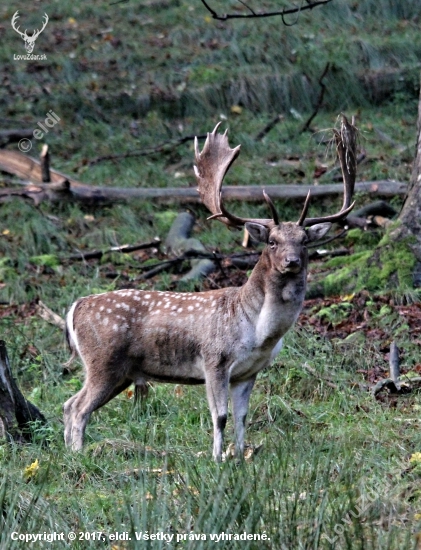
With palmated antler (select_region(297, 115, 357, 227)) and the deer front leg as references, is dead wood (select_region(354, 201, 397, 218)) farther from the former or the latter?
the deer front leg

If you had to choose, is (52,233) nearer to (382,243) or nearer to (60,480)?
(382,243)

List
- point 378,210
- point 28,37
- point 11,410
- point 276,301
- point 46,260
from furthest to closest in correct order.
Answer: point 28,37, point 378,210, point 46,260, point 11,410, point 276,301

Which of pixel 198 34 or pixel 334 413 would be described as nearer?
pixel 334 413

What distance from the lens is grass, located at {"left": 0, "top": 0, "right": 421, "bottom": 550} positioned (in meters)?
4.70

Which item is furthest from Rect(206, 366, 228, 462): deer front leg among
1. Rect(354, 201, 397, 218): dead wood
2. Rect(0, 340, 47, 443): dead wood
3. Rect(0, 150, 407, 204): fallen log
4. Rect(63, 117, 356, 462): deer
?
Rect(0, 150, 407, 204): fallen log

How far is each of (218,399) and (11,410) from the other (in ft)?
4.61

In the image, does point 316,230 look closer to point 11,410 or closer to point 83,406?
point 83,406

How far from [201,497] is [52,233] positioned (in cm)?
701

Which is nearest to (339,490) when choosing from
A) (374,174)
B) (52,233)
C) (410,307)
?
(410,307)

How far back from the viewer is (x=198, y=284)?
388 inches

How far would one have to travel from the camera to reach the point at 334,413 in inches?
277

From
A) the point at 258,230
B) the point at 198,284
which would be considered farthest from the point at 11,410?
the point at 198,284

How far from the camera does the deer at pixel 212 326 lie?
21.1ft

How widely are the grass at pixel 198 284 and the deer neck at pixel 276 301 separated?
0.70 m
